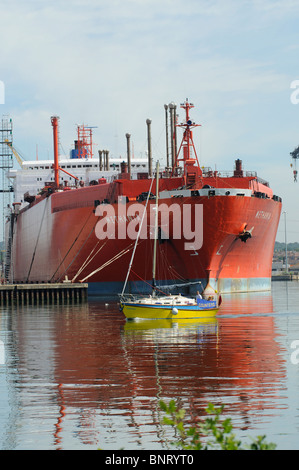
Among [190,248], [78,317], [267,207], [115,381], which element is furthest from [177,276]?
[115,381]

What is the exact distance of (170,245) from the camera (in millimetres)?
43719

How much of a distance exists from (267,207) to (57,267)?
16.8m

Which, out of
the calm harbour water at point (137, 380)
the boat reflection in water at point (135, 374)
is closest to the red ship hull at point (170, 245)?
the boat reflection in water at point (135, 374)

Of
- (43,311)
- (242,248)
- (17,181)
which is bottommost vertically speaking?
(43,311)

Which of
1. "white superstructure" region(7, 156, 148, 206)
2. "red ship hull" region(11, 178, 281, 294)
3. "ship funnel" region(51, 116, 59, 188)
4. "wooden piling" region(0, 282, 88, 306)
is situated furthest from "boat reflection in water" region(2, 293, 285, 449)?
"white superstructure" region(7, 156, 148, 206)

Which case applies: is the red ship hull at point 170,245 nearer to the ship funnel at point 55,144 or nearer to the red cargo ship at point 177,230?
the red cargo ship at point 177,230

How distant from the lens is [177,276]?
4397cm

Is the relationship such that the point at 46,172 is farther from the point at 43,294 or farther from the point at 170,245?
the point at 170,245

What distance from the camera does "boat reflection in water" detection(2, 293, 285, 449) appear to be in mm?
11836

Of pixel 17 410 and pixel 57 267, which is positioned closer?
pixel 17 410

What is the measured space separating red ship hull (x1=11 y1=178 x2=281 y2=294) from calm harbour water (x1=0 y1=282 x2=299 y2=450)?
42.5 feet

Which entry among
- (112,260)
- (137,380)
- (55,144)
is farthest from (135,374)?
(55,144)

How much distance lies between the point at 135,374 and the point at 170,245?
27.3 m
